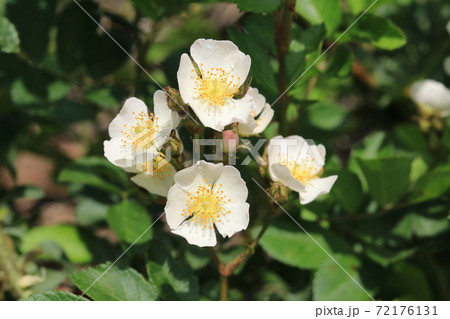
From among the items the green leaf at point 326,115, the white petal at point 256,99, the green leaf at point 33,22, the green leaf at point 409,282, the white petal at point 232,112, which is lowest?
the green leaf at point 409,282

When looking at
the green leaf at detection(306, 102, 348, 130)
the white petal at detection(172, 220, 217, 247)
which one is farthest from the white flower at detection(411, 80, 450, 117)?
the white petal at detection(172, 220, 217, 247)

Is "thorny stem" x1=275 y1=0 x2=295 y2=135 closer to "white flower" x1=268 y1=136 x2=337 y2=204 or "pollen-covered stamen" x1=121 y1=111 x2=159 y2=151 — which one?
"white flower" x1=268 y1=136 x2=337 y2=204

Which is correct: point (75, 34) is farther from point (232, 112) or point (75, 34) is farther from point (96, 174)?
point (232, 112)

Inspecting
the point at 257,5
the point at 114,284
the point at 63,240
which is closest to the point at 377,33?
the point at 257,5

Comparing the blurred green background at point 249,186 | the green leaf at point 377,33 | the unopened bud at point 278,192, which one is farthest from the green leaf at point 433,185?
the unopened bud at point 278,192

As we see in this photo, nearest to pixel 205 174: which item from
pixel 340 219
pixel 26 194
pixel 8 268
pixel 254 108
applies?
pixel 254 108

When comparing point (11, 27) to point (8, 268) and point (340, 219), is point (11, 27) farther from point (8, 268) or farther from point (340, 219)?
point (340, 219)

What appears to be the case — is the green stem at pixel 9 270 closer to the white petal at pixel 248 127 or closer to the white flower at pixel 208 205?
the white flower at pixel 208 205
